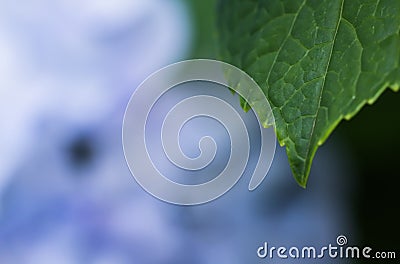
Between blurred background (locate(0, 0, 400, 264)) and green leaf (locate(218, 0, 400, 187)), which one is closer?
green leaf (locate(218, 0, 400, 187))

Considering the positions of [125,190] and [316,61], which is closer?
[316,61]

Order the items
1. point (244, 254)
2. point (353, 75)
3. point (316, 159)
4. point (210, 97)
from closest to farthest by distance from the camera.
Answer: point (353, 75)
point (210, 97)
point (244, 254)
point (316, 159)

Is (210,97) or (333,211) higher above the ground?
(210,97)

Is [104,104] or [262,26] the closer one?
[262,26]

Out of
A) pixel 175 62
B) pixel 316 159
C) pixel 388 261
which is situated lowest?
Result: pixel 388 261

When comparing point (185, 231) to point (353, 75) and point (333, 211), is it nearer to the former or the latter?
point (333, 211)

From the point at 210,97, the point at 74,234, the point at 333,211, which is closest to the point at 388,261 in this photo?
the point at 333,211

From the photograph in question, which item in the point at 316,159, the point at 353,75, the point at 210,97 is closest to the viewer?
the point at 353,75

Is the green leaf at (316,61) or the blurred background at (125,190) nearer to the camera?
the green leaf at (316,61)
